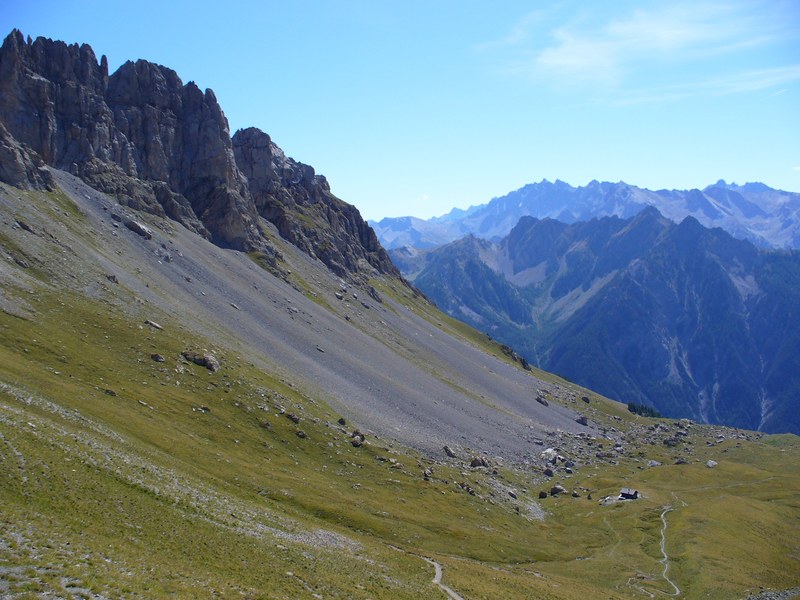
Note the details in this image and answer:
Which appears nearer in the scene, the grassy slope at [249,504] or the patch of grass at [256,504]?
the grassy slope at [249,504]

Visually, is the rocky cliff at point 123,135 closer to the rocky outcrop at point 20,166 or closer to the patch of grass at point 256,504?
the rocky outcrop at point 20,166

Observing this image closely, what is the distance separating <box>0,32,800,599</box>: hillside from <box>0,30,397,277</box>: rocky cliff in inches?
27.3

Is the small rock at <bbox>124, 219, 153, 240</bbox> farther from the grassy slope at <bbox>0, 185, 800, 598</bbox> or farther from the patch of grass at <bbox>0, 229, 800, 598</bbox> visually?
the patch of grass at <bbox>0, 229, 800, 598</bbox>

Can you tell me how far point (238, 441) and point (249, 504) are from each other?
26.1 m

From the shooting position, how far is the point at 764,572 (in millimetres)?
93125

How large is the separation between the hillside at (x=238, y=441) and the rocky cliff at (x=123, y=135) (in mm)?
693

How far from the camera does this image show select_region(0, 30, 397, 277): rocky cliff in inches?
5792

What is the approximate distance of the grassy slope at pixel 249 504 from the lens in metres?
40.0

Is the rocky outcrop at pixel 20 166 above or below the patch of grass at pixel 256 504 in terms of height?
above

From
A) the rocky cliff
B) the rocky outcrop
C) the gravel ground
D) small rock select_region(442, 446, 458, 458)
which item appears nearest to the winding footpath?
the gravel ground

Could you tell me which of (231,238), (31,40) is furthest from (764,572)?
(31,40)

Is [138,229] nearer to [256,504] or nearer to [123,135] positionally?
[123,135]

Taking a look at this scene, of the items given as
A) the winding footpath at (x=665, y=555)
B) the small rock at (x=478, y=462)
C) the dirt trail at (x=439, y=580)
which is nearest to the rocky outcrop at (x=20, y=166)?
the small rock at (x=478, y=462)

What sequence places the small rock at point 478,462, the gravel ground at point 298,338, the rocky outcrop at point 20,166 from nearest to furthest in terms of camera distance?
the small rock at point 478,462 → the gravel ground at point 298,338 → the rocky outcrop at point 20,166
